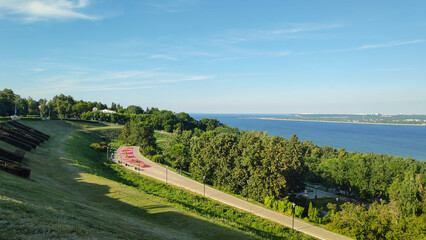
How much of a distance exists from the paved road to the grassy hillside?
3087mm

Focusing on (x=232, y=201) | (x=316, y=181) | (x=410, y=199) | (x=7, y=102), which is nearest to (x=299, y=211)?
(x=232, y=201)

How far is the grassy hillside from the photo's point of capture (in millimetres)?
11359

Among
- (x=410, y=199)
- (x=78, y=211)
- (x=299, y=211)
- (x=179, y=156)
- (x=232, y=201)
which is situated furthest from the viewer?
(x=179, y=156)

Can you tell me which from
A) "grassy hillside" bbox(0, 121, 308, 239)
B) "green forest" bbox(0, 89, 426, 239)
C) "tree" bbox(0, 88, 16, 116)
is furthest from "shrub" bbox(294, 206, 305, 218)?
"tree" bbox(0, 88, 16, 116)

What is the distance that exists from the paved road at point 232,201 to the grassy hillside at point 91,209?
309 cm

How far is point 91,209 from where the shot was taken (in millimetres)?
20250

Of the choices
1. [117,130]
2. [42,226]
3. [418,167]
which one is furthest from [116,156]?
[418,167]

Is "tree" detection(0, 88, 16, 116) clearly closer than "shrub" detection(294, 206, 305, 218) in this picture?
No

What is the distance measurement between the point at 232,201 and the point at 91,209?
77.9 ft

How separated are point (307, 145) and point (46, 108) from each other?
111 metres

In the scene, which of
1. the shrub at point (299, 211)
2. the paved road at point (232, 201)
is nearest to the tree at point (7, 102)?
the paved road at point (232, 201)

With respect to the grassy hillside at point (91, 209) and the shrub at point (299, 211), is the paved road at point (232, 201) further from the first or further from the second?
the grassy hillside at point (91, 209)

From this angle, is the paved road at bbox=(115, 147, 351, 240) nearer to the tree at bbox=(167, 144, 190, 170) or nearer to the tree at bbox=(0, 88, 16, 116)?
the tree at bbox=(167, 144, 190, 170)

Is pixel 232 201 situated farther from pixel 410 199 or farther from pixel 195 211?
pixel 410 199
